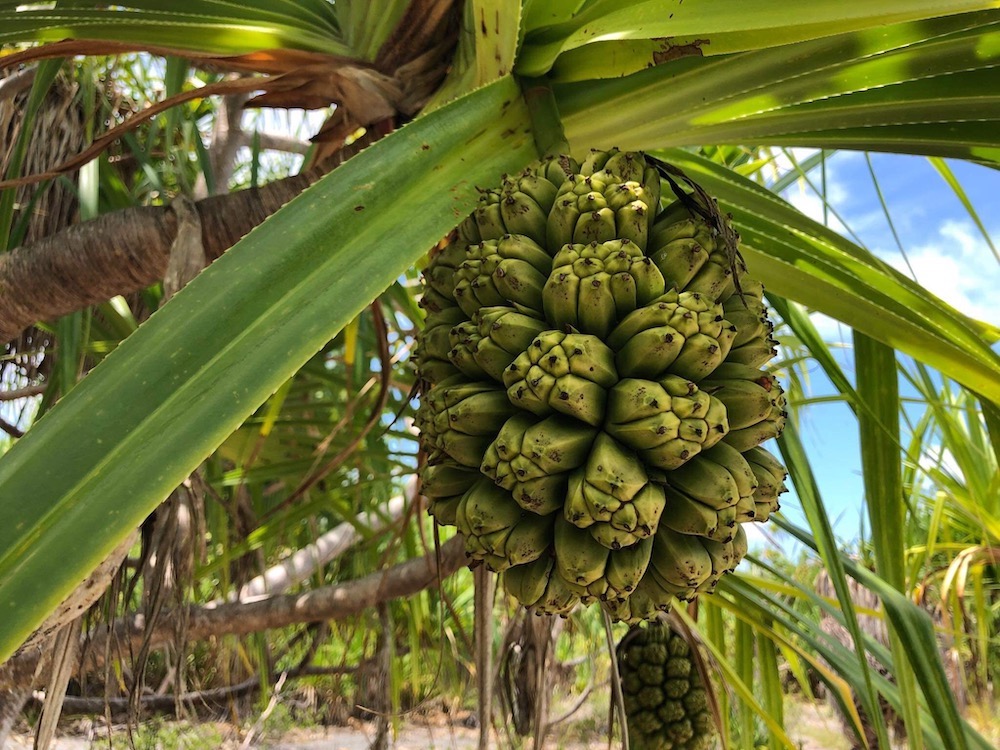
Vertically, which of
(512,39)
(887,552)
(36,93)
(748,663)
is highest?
(36,93)

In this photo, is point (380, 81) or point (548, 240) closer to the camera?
point (548, 240)

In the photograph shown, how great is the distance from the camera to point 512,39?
65 centimetres

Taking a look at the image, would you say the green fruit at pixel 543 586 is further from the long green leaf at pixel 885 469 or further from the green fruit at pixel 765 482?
the long green leaf at pixel 885 469

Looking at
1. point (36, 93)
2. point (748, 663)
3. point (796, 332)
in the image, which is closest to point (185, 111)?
point (36, 93)

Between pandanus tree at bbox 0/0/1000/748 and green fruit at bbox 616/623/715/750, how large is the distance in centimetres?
26

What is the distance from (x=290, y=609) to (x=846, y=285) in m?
1.38

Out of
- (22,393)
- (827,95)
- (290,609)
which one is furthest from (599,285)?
(22,393)

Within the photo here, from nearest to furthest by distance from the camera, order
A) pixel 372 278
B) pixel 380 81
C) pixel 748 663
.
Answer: pixel 372 278 → pixel 380 81 → pixel 748 663

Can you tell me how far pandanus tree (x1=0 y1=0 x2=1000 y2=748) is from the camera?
14.6 inches

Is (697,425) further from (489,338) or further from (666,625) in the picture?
(666,625)

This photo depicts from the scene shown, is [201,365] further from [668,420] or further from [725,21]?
[725,21]

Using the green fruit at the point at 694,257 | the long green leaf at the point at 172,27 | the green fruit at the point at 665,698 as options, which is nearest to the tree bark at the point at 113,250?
the long green leaf at the point at 172,27

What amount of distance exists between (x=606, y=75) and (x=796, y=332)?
19.2 inches

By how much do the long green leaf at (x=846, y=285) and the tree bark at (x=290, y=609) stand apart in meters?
0.86
